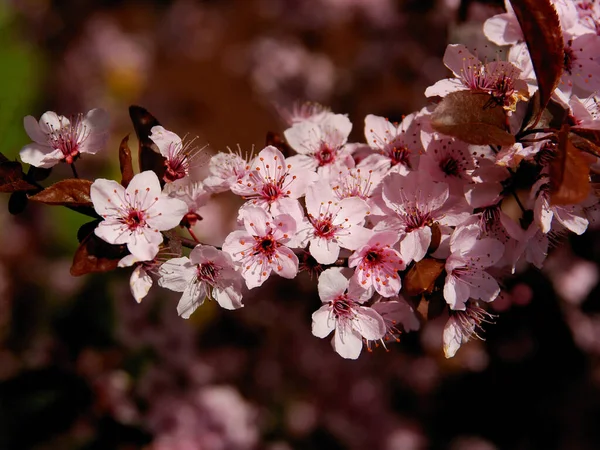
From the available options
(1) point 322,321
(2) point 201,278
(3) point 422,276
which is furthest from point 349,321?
(2) point 201,278

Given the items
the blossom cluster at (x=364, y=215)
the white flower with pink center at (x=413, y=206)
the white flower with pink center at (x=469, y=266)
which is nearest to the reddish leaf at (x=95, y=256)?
the blossom cluster at (x=364, y=215)

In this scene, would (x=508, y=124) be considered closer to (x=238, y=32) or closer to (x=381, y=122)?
(x=381, y=122)

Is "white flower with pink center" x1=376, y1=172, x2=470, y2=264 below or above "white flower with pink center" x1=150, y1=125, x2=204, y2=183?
above

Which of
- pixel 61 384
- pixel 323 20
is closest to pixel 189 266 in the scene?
pixel 61 384

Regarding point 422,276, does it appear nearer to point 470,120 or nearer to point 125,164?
point 470,120

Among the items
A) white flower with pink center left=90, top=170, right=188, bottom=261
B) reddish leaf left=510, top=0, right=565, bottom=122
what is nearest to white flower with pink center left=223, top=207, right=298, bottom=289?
white flower with pink center left=90, top=170, right=188, bottom=261

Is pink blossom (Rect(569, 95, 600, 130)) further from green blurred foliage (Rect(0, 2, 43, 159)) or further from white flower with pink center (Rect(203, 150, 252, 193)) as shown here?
green blurred foliage (Rect(0, 2, 43, 159))
